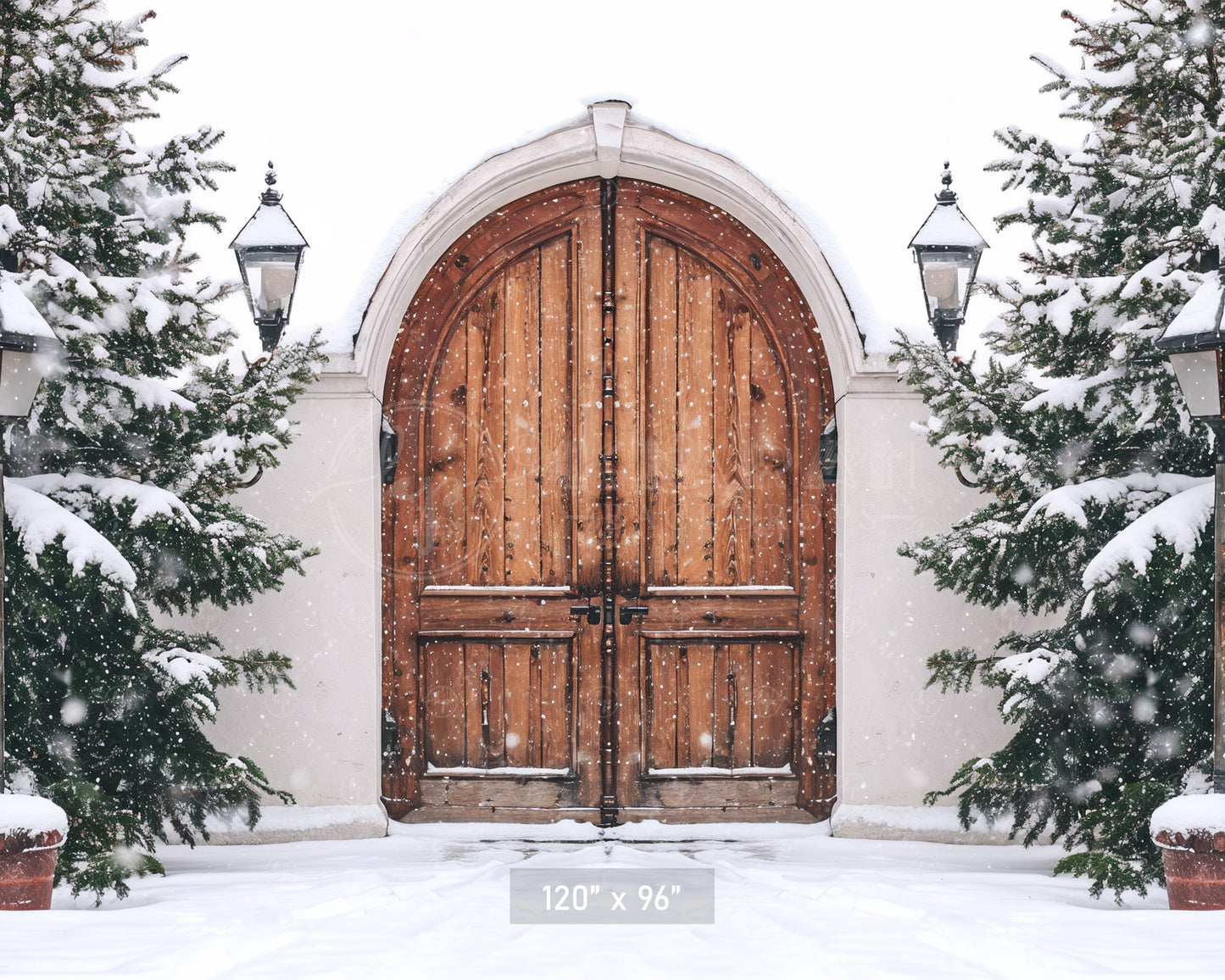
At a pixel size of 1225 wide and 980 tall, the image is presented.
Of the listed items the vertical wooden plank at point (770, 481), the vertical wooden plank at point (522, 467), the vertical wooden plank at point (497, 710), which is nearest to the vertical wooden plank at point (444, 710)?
the vertical wooden plank at point (497, 710)

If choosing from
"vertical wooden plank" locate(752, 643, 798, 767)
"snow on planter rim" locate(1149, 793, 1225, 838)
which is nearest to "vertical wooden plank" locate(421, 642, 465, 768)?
"vertical wooden plank" locate(752, 643, 798, 767)

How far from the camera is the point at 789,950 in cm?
320

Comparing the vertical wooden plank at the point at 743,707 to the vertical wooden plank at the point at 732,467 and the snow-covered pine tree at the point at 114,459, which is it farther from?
the snow-covered pine tree at the point at 114,459

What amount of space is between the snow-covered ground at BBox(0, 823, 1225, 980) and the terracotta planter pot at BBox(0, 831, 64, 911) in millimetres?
125

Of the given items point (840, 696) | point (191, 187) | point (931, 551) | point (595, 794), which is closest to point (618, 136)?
point (191, 187)

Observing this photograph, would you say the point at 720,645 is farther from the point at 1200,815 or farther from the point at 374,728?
the point at 1200,815

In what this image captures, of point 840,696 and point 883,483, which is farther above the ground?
point 883,483

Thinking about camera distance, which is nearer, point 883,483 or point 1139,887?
point 1139,887

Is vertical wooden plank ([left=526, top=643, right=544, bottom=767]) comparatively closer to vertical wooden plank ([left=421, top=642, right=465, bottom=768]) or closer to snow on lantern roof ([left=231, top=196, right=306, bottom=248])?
vertical wooden plank ([left=421, top=642, right=465, bottom=768])

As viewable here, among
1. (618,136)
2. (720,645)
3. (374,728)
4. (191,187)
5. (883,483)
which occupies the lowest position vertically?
(374,728)

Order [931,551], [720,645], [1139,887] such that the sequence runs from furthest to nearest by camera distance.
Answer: [720,645], [931,551], [1139,887]

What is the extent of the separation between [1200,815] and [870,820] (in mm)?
1877

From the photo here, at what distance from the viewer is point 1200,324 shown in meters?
3.28

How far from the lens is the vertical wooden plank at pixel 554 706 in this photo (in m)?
5.24
